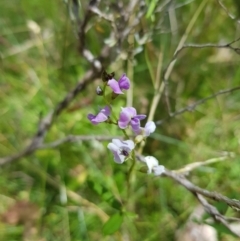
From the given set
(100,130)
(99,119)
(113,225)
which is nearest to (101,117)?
(99,119)

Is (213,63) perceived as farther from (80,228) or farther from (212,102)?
(80,228)

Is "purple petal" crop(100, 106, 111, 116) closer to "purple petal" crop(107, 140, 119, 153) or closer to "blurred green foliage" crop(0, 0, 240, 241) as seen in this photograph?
"purple petal" crop(107, 140, 119, 153)

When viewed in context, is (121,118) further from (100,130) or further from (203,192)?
(100,130)

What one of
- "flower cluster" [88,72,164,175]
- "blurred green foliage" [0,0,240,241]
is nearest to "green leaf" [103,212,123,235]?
"blurred green foliage" [0,0,240,241]

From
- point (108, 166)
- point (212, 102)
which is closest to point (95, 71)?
point (108, 166)

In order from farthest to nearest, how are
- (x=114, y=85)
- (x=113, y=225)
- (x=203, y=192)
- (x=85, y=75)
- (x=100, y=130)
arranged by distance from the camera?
1. (x=100, y=130)
2. (x=85, y=75)
3. (x=113, y=225)
4. (x=203, y=192)
5. (x=114, y=85)

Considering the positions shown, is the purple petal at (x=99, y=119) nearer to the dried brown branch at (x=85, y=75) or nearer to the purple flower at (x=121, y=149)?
the purple flower at (x=121, y=149)
